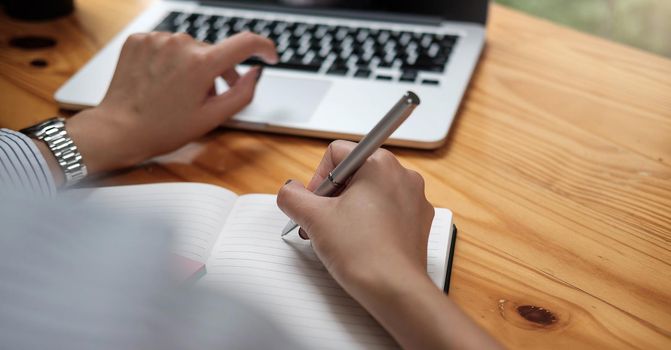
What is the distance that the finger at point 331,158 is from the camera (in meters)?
0.65

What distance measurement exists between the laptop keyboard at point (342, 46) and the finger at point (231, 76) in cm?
8

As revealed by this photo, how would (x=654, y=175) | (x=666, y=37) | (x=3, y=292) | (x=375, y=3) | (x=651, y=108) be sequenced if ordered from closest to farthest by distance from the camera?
1. (x=3, y=292)
2. (x=654, y=175)
3. (x=651, y=108)
4. (x=375, y=3)
5. (x=666, y=37)

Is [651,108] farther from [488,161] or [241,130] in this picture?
[241,130]

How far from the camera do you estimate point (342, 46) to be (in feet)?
3.13

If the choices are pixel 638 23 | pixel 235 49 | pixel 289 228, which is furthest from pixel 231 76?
pixel 638 23

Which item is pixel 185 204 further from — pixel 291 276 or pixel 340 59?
pixel 340 59

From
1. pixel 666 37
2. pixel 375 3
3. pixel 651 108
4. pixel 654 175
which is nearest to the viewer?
pixel 654 175

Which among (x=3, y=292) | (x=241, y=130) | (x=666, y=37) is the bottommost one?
(x=666, y=37)

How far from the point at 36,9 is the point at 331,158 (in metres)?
0.66

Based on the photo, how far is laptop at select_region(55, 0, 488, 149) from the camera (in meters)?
0.84

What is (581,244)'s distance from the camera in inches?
26.6

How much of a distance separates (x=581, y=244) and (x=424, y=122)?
219 millimetres

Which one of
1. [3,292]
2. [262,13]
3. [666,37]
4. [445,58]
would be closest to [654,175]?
[445,58]

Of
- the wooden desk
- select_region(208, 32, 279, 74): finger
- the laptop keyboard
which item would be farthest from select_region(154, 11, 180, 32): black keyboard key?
select_region(208, 32, 279, 74): finger
